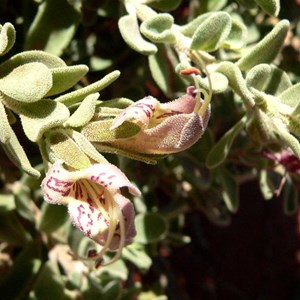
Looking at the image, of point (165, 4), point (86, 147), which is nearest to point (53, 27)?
point (165, 4)

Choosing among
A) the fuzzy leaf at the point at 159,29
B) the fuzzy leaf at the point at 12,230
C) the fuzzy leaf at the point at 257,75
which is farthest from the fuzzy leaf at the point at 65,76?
the fuzzy leaf at the point at 12,230

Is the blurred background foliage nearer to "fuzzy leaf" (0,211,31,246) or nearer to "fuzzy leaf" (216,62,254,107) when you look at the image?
"fuzzy leaf" (0,211,31,246)

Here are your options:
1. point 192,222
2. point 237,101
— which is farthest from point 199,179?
point 192,222

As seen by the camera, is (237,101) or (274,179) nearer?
(237,101)

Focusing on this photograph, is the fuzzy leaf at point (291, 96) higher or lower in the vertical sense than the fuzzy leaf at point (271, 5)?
lower

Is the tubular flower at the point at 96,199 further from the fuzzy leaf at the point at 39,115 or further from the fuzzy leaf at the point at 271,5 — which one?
the fuzzy leaf at the point at 271,5

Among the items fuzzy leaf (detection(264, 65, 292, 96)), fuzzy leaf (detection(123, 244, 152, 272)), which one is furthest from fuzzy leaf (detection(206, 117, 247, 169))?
fuzzy leaf (detection(123, 244, 152, 272))

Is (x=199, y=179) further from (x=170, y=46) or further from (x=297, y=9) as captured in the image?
(x=297, y=9)
